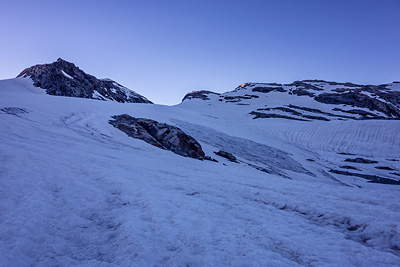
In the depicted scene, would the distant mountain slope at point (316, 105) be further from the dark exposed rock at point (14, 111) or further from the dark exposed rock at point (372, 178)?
the dark exposed rock at point (14, 111)

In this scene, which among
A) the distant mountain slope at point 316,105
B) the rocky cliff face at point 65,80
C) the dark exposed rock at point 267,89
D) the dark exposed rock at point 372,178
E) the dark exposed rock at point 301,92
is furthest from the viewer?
the dark exposed rock at point 267,89

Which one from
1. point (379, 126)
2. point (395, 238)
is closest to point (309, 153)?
point (379, 126)

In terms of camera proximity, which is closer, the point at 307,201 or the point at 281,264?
the point at 281,264

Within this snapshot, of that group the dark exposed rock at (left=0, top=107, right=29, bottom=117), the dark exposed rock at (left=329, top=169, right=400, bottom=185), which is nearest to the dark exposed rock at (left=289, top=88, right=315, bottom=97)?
the dark exposed rock at (left=329, top=169, right=400, bottom=185)

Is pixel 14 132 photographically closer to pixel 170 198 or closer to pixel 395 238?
pixel 170 198

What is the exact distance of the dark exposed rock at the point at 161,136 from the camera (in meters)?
15.0

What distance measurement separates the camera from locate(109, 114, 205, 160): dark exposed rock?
15000mm

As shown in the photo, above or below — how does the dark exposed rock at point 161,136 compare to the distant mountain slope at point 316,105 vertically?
below

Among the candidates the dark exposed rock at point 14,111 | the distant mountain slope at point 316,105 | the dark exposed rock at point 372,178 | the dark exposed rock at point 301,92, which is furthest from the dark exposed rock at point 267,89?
the dark exposed rock at point 14,111

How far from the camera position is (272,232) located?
4.19m

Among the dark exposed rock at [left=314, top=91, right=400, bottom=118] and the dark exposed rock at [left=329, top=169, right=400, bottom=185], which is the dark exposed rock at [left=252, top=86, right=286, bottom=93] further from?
the dark exposed rock at [left=329, top=169, right=400, bottom=185]

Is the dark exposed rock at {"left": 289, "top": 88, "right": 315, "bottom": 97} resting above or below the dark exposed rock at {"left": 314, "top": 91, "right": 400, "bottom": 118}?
above

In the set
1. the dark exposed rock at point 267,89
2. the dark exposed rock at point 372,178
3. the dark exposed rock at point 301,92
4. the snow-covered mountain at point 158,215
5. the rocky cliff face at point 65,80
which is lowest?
the dark exposed rock at point 372,178

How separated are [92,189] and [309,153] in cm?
2763
